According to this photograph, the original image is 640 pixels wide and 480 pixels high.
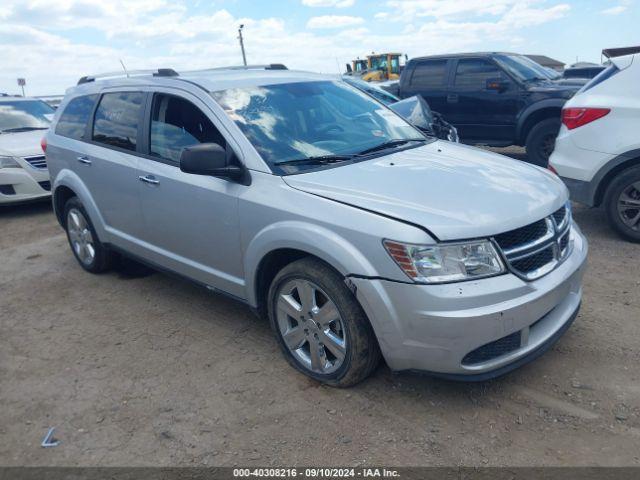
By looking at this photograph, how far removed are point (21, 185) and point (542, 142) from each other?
7.71 m

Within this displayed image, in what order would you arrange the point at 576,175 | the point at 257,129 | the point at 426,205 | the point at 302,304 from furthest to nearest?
the point at 576,175, the point at 257,129, the point at 302,304, the point at 426,205

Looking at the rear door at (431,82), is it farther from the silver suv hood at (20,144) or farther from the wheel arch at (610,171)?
the silver suv hood at (20,144)

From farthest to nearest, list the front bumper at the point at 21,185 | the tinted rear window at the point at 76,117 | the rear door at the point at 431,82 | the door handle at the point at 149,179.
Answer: the rear door at the point at 431,82 → the front bumper at the point at 21,185 → the tinted rear window at the point at 76,117 → the door handle at the point at 149,179

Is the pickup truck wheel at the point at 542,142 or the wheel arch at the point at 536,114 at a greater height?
the wheel arch at the point at 536,114

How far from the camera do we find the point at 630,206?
520cm

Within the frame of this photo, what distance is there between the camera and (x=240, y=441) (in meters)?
2.80

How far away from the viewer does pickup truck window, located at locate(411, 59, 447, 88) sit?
31.8ft

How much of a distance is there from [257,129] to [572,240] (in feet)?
6.77

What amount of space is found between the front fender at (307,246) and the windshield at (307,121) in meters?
0.41

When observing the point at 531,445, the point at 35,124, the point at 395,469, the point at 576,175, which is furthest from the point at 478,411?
the point at 35,124

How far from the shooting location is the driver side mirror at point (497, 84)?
29.2 ft

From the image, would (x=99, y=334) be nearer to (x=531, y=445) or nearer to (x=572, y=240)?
(x=531, y=445)

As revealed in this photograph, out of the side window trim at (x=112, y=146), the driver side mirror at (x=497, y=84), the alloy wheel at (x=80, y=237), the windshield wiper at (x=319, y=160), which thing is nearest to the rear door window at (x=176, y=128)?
the side window trim at (x=112, y=146)

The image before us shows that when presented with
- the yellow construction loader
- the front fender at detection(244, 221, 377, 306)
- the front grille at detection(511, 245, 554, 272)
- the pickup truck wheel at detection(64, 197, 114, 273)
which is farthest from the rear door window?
the yellow construction loader
